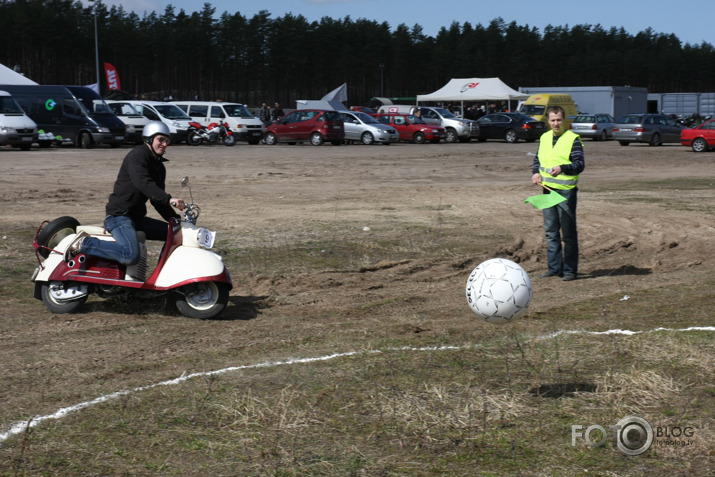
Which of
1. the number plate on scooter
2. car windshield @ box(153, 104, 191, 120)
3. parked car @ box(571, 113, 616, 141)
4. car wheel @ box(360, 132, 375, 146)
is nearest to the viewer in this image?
the number plate on scooter

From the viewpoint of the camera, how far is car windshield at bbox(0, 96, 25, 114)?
29.6 meters

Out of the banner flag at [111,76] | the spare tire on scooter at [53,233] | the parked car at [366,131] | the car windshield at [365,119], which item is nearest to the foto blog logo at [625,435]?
the spare tire on scooter at [53,233]

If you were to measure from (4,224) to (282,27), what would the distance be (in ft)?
276

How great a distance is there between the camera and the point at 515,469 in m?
4.43

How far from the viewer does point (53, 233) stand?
788 centimetres

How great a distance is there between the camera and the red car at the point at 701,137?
3231cm

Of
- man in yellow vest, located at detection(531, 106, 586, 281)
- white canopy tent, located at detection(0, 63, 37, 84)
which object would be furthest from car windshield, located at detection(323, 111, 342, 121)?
man in yellow vest, located at detection(531, 106, 586, 281)

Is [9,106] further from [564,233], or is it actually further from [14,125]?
[564,233]

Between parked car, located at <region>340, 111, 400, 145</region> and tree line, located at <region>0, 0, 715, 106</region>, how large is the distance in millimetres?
46505

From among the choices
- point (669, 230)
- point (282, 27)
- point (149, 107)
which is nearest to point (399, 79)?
point (282, 27)

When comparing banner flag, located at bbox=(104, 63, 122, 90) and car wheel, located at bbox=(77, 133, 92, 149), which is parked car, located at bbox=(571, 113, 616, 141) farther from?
banner flag, located at bbox=(104, 63, 122, 90)

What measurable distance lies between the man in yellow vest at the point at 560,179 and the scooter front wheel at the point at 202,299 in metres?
3.70

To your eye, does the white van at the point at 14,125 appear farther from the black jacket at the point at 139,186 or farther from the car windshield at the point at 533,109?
the car windshield at the point at 533,109

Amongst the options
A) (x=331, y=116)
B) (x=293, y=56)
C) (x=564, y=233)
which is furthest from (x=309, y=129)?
(x=293, y=56)
